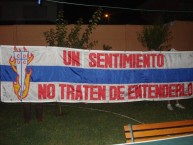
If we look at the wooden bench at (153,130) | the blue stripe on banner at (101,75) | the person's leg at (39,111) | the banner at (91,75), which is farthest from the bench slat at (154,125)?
the person's leg at (39,111)

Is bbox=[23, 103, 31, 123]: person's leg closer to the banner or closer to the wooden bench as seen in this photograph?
the banner

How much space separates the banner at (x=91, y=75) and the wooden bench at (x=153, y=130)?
3833mm

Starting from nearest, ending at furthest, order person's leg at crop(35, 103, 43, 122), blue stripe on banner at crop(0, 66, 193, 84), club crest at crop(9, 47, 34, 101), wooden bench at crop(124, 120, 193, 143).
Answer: wooden bench at crop(124, 120, 193, 143), club crest at crop(9, 47, 34, 101), blue stripe on banner at crop(0, 66, 193, 84), person's leg at crop(35, 103, 43, 122)

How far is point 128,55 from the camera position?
33.5ft

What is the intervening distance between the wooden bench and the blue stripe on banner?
13.0 ft

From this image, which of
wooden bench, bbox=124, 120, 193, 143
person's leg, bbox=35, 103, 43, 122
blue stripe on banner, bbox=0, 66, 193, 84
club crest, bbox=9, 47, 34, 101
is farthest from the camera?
person's leg, bbox=35, 103, 43, 122

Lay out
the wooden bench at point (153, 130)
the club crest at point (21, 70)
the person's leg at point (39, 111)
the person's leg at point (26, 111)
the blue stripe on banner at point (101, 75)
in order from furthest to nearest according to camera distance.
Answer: the person's leg at point (39, 111)
the person's leg at point (26, 111)
the blue stripe on banner at point (101, 75)
the club crest at point (21, 70)
the wooden bench at point (153, 130)

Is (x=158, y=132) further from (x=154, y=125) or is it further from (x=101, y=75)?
(x=101, y=75)

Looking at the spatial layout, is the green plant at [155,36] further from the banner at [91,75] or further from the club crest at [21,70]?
the club crest at [21,70]

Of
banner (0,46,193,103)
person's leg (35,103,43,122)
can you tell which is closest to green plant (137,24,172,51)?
banner (0,46,193,103)

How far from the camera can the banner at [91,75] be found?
905 centimetres

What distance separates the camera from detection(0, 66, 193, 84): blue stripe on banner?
929cm

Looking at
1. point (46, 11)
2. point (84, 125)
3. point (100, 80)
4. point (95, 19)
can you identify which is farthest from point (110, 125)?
point (46, 11)

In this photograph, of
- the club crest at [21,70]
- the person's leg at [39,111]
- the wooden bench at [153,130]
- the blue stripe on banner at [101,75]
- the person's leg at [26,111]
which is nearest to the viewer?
the wooden bench at [153,130]
